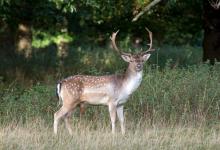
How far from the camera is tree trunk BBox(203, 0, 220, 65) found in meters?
16.6

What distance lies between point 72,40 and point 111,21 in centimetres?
768

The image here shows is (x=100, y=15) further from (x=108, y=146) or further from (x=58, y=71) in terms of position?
(x=108, y=146)

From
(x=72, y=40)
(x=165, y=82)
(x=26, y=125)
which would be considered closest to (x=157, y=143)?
(x=26, y=125)

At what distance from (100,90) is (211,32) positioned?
22.0 feet

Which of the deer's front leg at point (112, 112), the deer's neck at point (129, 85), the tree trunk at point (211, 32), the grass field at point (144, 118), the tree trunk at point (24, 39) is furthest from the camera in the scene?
the tree trunk at point (24, 39)

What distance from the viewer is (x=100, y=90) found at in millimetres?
10859

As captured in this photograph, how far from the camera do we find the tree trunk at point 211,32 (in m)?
16.6

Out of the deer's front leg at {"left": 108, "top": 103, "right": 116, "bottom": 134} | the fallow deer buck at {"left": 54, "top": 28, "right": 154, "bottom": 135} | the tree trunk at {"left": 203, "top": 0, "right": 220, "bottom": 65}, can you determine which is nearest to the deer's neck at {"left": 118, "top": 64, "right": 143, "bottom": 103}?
the fallow deer buck at {"left": 54, "top": 28, "right": 154, "bottom": 135}

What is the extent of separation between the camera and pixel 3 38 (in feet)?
84.4

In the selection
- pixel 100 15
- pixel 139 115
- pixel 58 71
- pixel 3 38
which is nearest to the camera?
pixel 139 115

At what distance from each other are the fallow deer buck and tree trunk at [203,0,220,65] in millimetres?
5948

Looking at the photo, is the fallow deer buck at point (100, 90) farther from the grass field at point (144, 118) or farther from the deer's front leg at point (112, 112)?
the grass field at point (144, 118)

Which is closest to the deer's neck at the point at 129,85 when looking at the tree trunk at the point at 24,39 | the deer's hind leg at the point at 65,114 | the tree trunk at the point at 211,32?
the deer's hind leg at the point at 65,114

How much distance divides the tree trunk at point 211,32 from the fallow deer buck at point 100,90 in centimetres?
595
